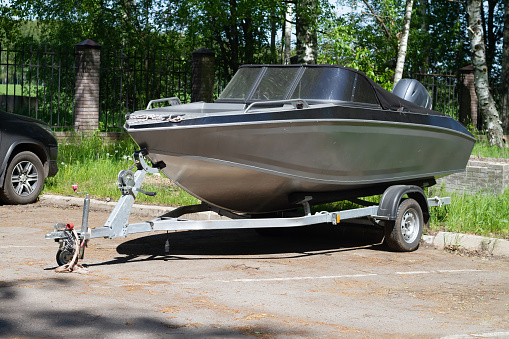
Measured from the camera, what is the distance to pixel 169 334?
469cm

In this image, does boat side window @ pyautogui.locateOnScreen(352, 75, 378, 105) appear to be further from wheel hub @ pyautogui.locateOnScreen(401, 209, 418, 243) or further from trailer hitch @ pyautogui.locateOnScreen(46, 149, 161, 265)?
trailer hitch @ pyautogui.locateOnScreen(46, 149, 161, 265)

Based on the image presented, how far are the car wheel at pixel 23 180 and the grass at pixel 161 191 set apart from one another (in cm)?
51

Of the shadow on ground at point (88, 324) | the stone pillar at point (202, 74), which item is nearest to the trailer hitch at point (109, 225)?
the shadow on ground at point (88, 324)

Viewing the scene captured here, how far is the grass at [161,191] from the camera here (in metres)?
9.36

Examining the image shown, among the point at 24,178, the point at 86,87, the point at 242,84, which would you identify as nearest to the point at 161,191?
the point at 24,178

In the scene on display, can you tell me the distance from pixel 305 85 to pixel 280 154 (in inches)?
43.1

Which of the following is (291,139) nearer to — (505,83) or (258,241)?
(258,241)

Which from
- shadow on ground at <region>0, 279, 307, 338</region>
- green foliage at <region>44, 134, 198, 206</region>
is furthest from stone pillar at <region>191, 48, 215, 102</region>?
shadow on ground at <region>0, 279, 307, 338</region>

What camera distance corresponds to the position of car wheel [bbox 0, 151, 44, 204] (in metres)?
11.1

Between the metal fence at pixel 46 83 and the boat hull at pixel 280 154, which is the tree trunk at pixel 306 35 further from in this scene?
the boat hull at pixel 280 154

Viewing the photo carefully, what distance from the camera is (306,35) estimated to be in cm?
1800

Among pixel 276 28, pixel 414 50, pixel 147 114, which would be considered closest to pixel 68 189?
pixel 147 114

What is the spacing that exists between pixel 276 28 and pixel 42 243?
1087 inches

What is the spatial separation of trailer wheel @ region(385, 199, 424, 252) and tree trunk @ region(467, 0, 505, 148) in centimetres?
963
